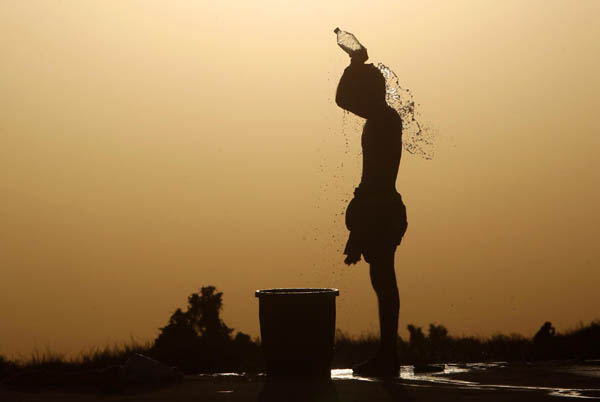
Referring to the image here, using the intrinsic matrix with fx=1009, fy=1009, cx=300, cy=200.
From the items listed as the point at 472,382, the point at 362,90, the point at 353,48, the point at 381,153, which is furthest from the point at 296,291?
the point at 353,48

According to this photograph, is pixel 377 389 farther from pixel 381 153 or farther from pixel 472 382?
pixel 381 153

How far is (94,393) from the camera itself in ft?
34.7

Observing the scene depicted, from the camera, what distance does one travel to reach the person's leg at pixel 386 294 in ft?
39.3

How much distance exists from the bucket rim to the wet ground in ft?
3.21

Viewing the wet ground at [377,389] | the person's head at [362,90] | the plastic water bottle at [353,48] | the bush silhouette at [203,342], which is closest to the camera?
the wet ground at [377,389]

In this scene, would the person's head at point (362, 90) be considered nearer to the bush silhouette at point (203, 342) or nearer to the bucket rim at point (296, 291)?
the bucket rim at point (296, 291)

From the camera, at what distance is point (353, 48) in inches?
487

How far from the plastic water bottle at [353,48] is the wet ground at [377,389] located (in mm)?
3852

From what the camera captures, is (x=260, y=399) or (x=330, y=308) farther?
(x=330, y=308)

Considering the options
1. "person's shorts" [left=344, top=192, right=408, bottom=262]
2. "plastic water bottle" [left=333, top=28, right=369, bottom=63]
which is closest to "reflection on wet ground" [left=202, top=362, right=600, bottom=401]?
"person's shorts" [left=344, top=192, right=408, bottom=262]

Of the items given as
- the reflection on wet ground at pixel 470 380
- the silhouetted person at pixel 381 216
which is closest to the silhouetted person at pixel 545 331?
the reflection on wet ground at pixel 470 380

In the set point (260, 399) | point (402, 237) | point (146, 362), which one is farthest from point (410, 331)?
point (260, 399)

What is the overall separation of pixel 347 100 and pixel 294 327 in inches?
113

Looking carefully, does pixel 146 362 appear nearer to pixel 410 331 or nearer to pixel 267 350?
pixel 267 350
